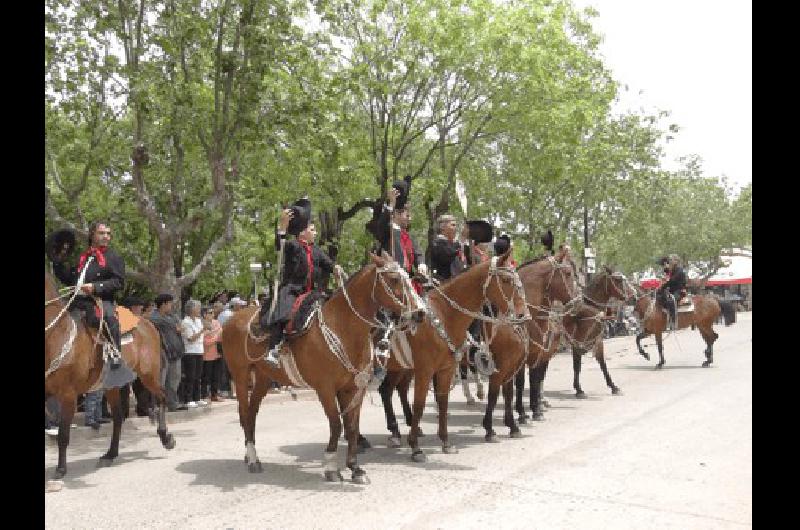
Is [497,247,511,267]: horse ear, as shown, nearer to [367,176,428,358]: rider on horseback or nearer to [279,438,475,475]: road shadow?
[367,176,428,358]: rider on horseback

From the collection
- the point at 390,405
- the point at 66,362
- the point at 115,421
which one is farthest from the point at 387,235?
the point at 115,421

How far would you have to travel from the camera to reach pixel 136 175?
14.3m

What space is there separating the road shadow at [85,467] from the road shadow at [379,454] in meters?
1.83

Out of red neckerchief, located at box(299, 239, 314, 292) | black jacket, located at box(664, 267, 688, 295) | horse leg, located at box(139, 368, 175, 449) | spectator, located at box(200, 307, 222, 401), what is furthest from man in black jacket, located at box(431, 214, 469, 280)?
black jacket, located at box(664, 267, 688, 295)

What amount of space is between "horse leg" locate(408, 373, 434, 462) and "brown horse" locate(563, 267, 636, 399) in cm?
561

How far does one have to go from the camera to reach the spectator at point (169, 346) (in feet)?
40.2

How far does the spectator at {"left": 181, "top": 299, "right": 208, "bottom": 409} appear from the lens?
14.2 m

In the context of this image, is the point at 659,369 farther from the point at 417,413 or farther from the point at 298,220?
the point at 298,220

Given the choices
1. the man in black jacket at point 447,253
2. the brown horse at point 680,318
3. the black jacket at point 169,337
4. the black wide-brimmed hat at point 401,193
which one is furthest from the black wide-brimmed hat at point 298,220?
the brown horse at point 680,318

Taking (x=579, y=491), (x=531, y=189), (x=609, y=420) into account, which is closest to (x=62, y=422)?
(x=579, y=491)

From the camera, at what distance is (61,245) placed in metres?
9.09

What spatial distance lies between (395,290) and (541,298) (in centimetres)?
450

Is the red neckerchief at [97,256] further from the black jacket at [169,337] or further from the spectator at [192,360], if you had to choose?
the spectator at [192,360]

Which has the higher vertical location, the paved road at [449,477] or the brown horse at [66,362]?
the brown horse at [66,362]
